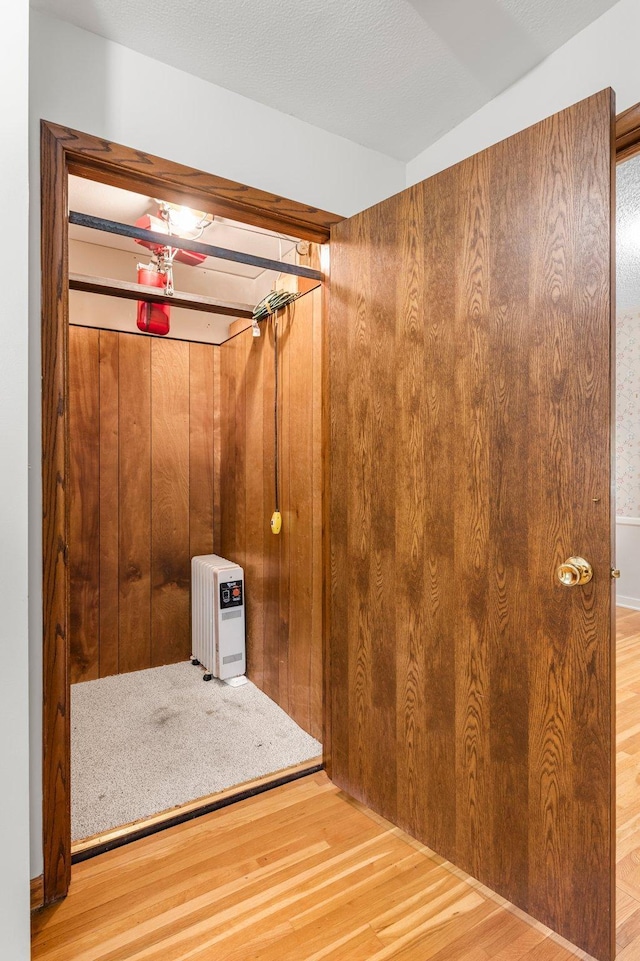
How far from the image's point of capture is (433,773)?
1539 mm

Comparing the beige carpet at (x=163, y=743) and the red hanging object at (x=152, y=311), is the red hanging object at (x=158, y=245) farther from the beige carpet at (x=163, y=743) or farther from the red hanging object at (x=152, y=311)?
the beige carpet at (x=163, y=743)

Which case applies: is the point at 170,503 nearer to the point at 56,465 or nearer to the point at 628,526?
the point at 56,465

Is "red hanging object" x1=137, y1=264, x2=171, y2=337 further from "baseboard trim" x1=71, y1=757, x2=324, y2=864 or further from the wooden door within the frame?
"baseboard trim" x1=71, y1=757, x2=324, y2=864

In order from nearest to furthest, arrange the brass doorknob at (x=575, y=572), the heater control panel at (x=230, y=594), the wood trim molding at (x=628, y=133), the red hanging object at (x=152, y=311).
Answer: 1. the brass doorknob at (x=575, y=572)
2. the wood trim molding at (x=628, y=133)
3. the red hanging object at (x=152, y=311)
4. the heater control panel at (x=230, y=594)

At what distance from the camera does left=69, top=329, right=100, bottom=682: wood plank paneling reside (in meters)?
2.90

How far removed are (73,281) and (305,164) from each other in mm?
1132

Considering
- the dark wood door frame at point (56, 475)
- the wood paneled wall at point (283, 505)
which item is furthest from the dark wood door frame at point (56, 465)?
the wood paneled wall at point (283, 505)

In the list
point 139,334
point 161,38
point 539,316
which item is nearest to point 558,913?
point 539,316

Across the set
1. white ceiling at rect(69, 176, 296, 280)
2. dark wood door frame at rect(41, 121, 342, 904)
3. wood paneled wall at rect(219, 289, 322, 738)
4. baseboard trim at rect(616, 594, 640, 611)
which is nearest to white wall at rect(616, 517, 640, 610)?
baseboard trim at rect(616, 594, 640, 611)

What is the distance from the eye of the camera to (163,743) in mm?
2244

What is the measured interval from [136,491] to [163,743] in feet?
4.85

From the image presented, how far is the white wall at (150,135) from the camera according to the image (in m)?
1.37

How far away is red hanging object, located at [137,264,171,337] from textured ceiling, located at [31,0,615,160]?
1.20 metres

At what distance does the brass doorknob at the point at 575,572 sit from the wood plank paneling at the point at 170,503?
2540 mm
